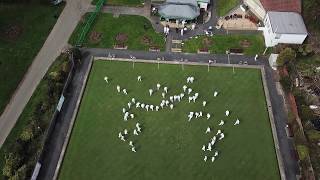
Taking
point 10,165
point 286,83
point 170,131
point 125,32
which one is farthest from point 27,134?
point 286,83

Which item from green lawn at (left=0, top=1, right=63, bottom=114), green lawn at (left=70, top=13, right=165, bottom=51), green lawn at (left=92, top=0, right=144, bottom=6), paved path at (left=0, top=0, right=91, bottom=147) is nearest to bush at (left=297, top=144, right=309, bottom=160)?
green lawn at (left=70, top=13, right=165, bottom=51)

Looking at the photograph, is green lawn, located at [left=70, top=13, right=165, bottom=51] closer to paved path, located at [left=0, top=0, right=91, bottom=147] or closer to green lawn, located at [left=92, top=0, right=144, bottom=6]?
paved path, located at [left=0, top=0, right=91, bottom=147]

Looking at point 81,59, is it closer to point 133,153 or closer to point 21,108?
point 21,108

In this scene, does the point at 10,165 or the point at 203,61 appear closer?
the point at 10,165

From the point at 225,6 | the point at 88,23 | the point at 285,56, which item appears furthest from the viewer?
the point at 225,6

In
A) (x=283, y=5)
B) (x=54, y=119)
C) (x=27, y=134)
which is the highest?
(x=283, y=5)

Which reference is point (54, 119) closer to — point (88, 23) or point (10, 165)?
point (10, 165)

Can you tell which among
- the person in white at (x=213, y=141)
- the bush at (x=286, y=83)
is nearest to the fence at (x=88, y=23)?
the person in white at (x=213, y=141)

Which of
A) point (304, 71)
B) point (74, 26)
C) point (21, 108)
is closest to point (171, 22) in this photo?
point (74, 26)
